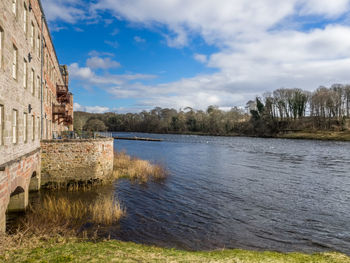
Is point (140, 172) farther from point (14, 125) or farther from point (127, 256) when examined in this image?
point (127, 256)

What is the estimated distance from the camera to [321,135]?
80.7 meters

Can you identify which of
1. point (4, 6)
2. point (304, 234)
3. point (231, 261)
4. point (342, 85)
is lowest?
point (304, 234)

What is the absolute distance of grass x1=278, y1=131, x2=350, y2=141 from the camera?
75000 millimetres

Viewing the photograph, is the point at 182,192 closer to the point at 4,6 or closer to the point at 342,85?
the point at 4,6

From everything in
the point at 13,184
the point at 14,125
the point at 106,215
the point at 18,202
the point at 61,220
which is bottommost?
the point at 61,220

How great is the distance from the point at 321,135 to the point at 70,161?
81.8m

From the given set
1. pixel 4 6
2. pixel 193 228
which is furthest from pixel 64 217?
pixel 4 6

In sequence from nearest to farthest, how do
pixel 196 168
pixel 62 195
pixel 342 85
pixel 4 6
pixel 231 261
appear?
pixel 231 261, pixel 4 6, pixel 62 195, pixel 196 168, pixel 342 85

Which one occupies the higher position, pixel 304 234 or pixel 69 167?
pixel 69 167

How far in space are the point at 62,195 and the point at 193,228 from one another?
9.85 m

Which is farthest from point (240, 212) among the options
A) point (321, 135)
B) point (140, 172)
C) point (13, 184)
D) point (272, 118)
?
point (272, 118)

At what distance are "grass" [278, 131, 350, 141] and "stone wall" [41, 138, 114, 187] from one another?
75.6 m

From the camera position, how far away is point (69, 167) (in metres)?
19.1

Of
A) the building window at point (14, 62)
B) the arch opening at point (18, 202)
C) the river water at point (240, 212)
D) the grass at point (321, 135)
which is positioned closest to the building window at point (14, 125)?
the building window at point (14, 62)
